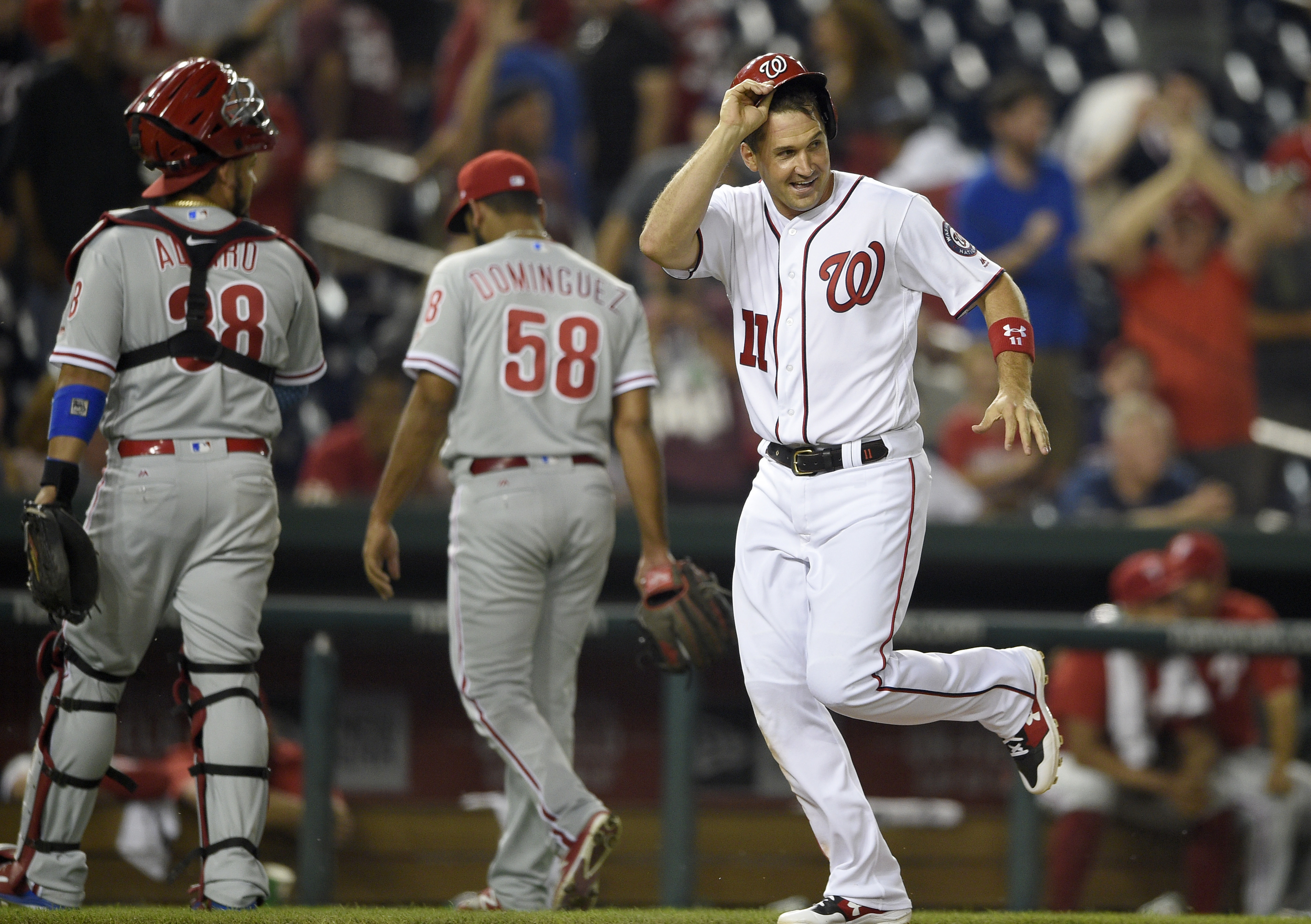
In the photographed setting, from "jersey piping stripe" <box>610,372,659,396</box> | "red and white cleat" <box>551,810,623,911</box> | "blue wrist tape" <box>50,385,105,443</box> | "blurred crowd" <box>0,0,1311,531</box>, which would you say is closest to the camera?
"blue wrist tape" <box>50,385,105,443</box>

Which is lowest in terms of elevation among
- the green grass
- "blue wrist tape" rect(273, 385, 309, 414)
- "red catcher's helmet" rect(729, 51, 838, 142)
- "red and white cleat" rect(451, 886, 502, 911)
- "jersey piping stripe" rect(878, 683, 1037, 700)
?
"red and white cleat" rect(451, 886, 502, 911)

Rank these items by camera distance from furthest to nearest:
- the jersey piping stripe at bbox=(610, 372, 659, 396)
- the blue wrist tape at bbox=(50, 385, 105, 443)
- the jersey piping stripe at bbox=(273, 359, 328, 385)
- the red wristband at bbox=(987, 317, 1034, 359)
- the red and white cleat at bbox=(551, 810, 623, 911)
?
the jersey piping stripe at bbox=(610, 372, 659, 396)
the red and white cleat at bbox=(551, 810, 623, 911)
the jersey piping stripe at bbox=(273, 359, 328, 385)
the blue wrist tape at bbox=(50, 385, 105, 443)
the red wristband at bbox=(987, 317, 1034, 359)

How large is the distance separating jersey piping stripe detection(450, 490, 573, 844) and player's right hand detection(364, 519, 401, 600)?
5.8 inches

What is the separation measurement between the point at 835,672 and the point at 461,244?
3.64m

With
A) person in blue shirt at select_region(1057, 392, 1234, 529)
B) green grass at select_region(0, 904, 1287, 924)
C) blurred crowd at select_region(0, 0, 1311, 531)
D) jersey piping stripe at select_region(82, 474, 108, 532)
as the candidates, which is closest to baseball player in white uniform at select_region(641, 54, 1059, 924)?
green grass at select_region(0, 904, 1287, 924)

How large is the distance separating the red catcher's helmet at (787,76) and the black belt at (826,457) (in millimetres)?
643

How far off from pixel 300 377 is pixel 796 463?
1275mm

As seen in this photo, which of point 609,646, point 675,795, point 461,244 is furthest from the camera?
point 461,244

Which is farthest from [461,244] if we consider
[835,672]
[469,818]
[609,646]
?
[835,672]

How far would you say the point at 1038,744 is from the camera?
3.38 m

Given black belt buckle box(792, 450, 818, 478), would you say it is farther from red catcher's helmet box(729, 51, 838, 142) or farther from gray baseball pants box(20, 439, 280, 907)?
gray baseball pants box(20, 439, 280, 907)

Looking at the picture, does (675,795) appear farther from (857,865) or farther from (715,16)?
(715,16)

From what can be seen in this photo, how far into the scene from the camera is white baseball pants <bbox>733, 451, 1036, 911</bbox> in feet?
10.2

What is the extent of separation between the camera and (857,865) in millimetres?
3139
